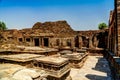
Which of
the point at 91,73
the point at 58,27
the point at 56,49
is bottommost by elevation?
the point at 91,73

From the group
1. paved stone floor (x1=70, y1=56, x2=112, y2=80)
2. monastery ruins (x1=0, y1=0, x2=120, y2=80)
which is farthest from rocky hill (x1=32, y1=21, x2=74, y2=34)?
paved stone floor (x1=70, y1=56, x2=112, y2=80)

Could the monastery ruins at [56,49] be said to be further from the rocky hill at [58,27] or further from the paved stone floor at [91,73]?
the paved stone floor at [91,73]

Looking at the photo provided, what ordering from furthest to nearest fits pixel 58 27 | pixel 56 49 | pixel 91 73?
pixel 58 27 < pixel 56 49 < pixel 91 73

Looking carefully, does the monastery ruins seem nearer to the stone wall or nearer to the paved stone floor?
the stone wall

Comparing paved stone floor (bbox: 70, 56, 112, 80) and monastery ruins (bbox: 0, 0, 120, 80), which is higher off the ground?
monastery ruins (bbox: 0, 0, 120, 80)

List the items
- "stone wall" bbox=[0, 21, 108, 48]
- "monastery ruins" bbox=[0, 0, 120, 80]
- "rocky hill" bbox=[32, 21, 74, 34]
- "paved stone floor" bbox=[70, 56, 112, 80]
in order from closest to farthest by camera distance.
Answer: "monastery ruins" bbox=[0, 0, 120, 80]
"paved stone floor" bbox=[70, 56, 112, 80]
"stone wall" bbox=[0, 21, 108, 48]
"rocky hill" bbox=[32, 21, 74, 34]

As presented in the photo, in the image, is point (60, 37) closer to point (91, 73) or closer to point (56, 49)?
point (56, 49)

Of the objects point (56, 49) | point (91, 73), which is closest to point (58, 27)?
point (56, 49)

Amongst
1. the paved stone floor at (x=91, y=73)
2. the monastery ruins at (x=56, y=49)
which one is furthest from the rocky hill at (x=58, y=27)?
the paved stone floor at (x=91, y=73)

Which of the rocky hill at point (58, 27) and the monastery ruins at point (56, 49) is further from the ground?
the rocky hill at point (58, 27)

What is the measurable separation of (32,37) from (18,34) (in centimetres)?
381

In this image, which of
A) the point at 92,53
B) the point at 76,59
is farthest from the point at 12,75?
the point at 92,53

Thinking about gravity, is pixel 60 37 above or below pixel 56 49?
above

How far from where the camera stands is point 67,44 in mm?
18922
